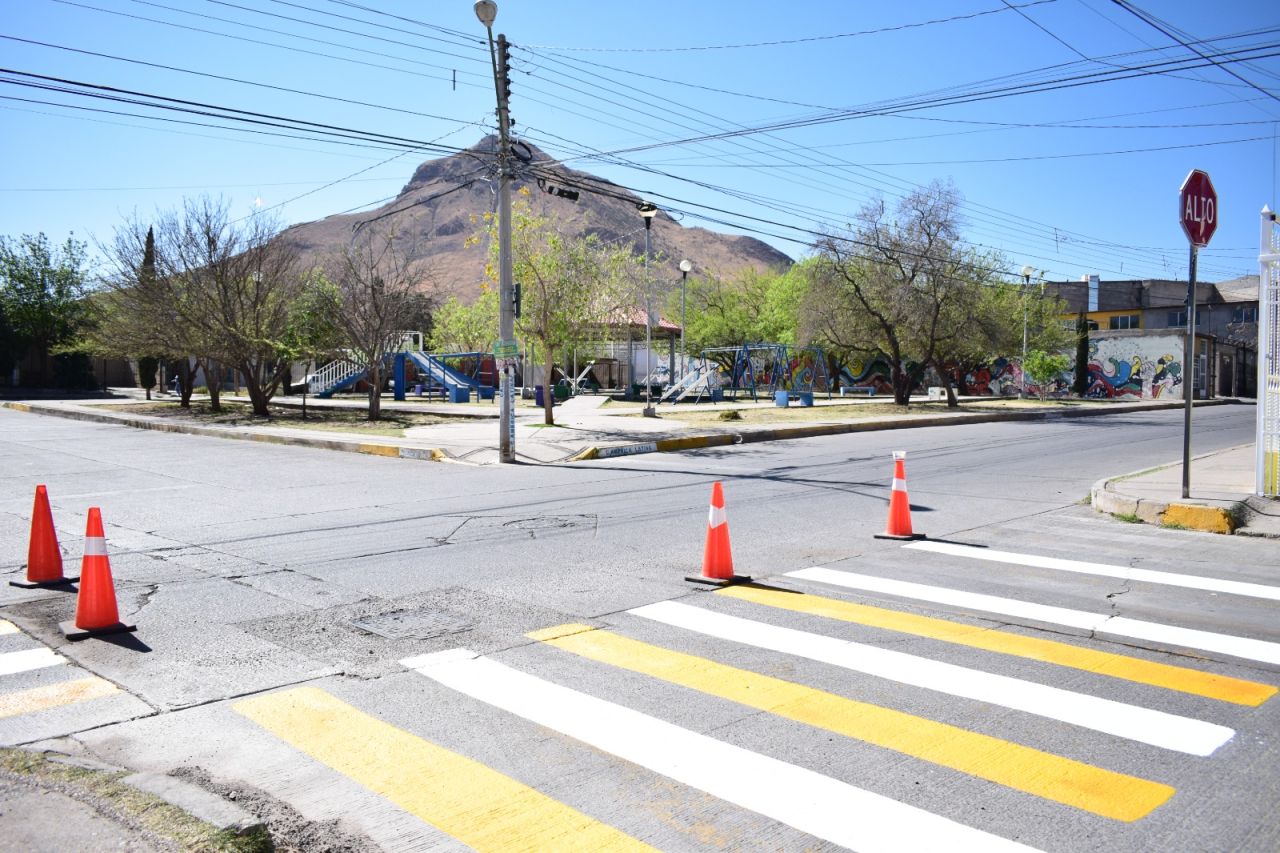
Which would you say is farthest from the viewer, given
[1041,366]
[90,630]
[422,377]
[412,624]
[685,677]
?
[422,377]

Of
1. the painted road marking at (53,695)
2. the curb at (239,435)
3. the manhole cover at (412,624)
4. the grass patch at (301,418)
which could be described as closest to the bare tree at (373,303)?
the grass patch at (301,418)

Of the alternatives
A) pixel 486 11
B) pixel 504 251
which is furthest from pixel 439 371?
pixel 486 11

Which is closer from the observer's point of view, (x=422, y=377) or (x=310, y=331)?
(x=310, y=331)

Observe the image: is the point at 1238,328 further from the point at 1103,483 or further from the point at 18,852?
the point at 18,852

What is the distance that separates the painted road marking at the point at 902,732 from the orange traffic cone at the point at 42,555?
14.0 ft

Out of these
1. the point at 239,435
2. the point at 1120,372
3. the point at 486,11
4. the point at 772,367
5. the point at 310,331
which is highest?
the point at 486,11

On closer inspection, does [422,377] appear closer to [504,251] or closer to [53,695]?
[504,251]

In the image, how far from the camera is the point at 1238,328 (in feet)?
213

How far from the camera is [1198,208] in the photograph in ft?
33.6

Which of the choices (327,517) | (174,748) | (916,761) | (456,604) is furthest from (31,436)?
(916,761)

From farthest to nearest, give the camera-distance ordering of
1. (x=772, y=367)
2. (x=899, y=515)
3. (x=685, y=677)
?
(x=772, y=367), (x=899, y=515), (x=685, y=677)

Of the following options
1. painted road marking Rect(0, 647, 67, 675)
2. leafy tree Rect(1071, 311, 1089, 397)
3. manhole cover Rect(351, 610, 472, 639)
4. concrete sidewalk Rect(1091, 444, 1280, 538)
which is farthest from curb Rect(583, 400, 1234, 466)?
leafy tree Rect(1071, 311, 1089, 397)

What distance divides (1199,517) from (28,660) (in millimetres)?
10602

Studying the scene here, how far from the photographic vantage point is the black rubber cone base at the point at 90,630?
5852 millimetres
